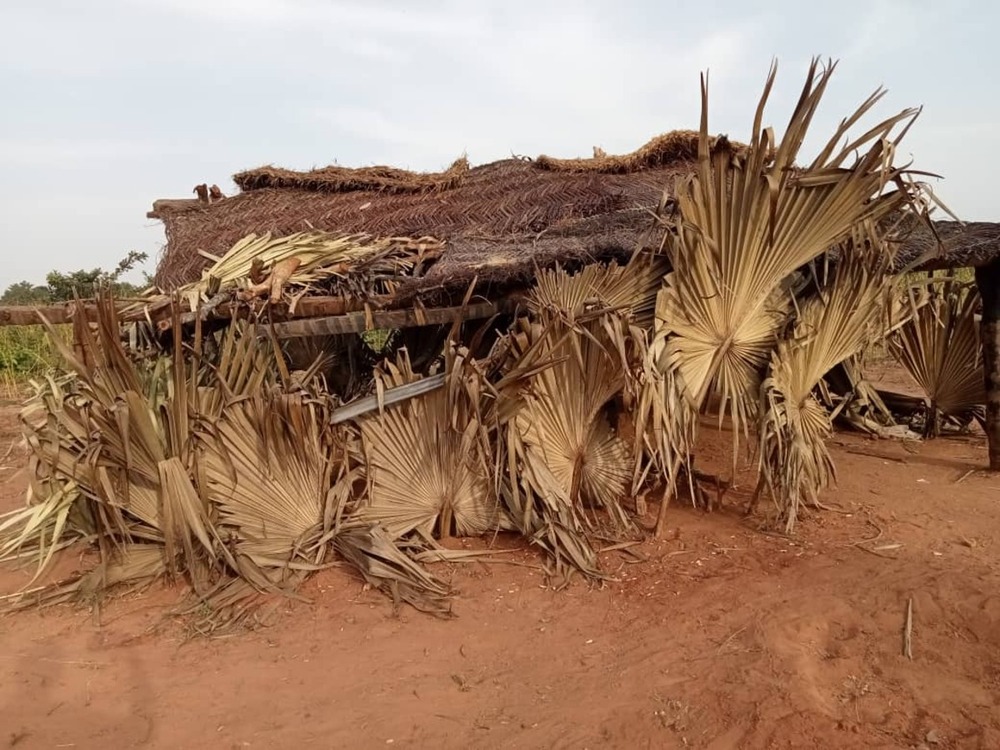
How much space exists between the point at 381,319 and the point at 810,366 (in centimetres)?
287

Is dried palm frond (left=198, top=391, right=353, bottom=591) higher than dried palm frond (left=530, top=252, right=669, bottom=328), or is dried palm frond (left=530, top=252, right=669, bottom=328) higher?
dried palm frond (left=530, top=252, right=669, bottom=328)

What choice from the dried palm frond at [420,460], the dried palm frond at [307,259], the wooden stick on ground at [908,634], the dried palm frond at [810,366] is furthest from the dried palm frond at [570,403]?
the wooden stick on ground at [908,634]

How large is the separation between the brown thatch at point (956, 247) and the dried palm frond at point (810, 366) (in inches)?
14.4

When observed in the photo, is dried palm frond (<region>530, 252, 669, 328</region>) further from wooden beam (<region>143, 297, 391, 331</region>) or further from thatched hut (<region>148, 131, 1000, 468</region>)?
wooden beam (<region>143, 297, 391, 331</region>)

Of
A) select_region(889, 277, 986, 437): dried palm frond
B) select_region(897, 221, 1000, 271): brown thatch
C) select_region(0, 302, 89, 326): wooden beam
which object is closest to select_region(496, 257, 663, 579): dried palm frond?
select_region(897, 221, 1000, 271): brown thatch

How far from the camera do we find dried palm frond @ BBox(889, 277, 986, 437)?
6.64m

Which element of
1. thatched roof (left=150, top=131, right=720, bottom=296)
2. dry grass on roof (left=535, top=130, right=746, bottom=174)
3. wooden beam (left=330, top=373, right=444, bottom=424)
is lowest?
wooden beam (left=330, top=373, right=444, bottom=424)

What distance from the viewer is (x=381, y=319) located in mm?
5020

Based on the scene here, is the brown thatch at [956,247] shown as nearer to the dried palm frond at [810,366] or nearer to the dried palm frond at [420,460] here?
the dried palm frond at [810,366]

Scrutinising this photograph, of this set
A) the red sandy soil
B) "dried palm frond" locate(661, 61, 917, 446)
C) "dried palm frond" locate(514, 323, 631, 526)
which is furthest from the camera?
"dried palm frond" locate(514, 323, 631, 526)

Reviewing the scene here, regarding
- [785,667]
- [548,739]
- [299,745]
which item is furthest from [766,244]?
[299,745]

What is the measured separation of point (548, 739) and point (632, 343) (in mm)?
2243

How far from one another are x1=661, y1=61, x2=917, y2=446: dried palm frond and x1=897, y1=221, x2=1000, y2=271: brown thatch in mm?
831

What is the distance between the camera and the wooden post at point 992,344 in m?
5.70
